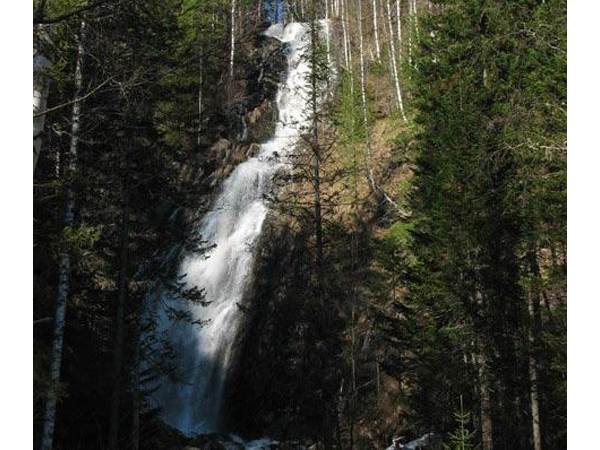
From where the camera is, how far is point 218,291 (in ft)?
68.0

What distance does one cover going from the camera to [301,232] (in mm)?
21297

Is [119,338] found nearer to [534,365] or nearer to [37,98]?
[534,365]

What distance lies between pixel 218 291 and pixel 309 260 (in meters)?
3.45

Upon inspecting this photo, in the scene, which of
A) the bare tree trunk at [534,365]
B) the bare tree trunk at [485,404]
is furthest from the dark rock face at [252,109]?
the bare tree trunk at [485,404]

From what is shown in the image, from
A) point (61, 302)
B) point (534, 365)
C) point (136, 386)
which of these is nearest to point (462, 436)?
point (534, 365)

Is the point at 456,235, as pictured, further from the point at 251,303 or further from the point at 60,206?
the point at 251,303

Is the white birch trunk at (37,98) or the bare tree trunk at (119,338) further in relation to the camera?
the bare tree trunk at (119,338)

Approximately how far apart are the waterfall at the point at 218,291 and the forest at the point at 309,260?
0.27 feet

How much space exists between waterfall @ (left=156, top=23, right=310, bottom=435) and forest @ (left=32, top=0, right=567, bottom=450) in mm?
82

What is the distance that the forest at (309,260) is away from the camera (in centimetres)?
591

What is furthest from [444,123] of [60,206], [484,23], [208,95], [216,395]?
[208,95]

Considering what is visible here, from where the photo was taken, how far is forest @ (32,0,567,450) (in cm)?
591

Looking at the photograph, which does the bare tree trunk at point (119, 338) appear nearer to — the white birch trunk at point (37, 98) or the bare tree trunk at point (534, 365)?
the bare tree trunk at point (534, 365)

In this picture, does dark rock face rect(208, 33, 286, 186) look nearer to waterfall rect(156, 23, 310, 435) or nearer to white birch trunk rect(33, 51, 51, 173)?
waterfall rect(156, 23, 310, 435)
